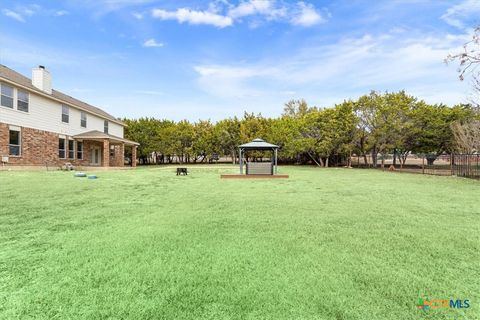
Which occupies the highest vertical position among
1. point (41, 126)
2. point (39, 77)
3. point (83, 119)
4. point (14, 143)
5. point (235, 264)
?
point (39, 77)

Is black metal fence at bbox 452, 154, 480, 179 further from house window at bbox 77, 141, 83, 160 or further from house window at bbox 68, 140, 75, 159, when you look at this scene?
house window at bbox 77, 141, 83, 160

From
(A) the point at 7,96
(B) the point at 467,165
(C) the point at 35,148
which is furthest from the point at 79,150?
(B) the point at 467,165

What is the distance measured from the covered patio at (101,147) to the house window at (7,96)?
5.70 metres

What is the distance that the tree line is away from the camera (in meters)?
23.7

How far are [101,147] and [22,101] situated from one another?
30.0 ft

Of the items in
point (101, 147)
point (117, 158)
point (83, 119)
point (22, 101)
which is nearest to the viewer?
point (22, 101)

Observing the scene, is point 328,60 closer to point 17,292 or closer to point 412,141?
point 412,141

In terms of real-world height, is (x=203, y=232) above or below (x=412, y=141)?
below

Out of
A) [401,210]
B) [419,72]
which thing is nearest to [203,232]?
[401,210]

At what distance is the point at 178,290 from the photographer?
7.00ft

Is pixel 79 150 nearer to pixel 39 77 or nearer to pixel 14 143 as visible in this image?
pixel 14 143

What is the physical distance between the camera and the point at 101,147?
24688 mm

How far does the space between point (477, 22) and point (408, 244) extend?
8262 millimetres

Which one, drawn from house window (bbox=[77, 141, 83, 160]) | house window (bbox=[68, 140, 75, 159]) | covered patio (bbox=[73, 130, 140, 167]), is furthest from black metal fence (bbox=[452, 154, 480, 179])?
house window (bbox=[77, 141, 83, 160])
